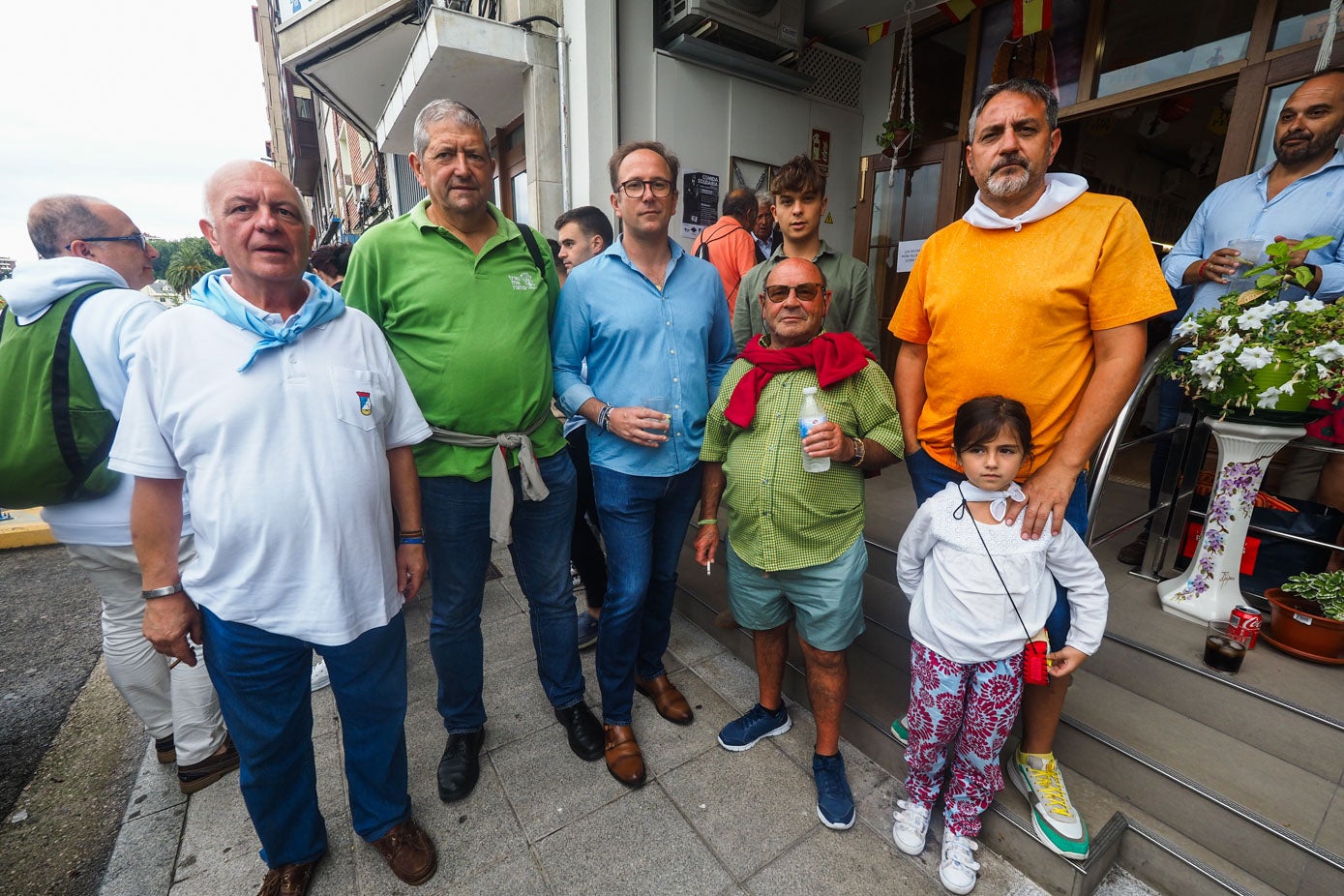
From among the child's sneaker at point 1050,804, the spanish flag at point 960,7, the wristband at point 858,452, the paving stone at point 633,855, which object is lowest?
the paving stone at point 633,855

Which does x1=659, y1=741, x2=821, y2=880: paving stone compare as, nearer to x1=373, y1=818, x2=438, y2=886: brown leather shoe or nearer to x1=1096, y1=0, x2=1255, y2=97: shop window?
x1=373, y1=818, x2=438, y2=886: brown leather shoe

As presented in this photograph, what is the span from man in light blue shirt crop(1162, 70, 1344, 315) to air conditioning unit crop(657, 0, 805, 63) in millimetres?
3618

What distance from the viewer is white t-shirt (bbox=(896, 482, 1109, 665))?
1.75 meters

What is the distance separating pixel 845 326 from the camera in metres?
2.96

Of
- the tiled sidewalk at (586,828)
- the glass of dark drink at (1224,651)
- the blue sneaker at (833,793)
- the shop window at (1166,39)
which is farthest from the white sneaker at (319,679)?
the shop window at (1166,39)

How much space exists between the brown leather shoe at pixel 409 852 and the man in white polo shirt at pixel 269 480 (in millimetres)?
268

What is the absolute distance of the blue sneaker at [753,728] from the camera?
2.46m

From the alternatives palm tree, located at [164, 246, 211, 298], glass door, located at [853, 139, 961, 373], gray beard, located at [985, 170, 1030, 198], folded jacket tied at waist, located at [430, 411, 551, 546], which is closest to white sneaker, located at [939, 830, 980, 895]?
folded jacket tied at waist, located at [430, 411, 551, 546]

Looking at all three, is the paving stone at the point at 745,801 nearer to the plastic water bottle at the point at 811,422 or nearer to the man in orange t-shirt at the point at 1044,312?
the man in orange t-shirt at the point at 1044,312

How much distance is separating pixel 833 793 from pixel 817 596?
2.39 ft

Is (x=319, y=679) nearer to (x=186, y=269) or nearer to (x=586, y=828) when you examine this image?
(x=586, y=828)

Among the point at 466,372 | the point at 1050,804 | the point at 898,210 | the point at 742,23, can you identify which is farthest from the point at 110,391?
the point at 898,210

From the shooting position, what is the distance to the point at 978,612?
1767mm

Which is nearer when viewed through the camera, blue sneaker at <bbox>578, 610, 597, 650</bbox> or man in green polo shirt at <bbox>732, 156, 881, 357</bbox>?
man in green polo shirt at <bbox>732, 156, 881, 357</bbox>
